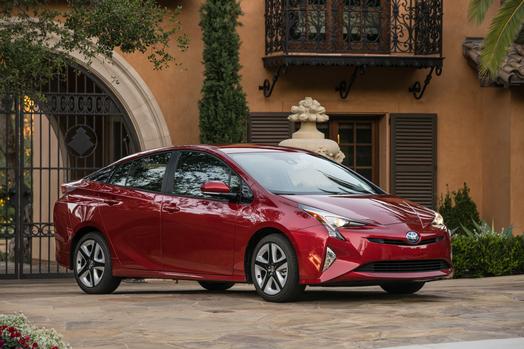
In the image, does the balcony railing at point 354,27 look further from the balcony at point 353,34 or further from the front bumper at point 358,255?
the front bumper at point 358,255

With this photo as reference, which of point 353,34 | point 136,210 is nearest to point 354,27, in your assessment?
point 353,34

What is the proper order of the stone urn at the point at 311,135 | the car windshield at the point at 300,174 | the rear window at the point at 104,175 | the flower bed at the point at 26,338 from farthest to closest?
1. the stone urn at the point at 311,135
2. the rear window at the point at 104,175
3. the car windshield at the point at 300,174
4. the flower bed at the point at 26,338

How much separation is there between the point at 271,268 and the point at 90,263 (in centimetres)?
272

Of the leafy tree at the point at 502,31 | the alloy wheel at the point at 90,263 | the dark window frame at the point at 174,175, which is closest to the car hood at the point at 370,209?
the dark window frame at the point at 174,175

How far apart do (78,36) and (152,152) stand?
58.6 inches

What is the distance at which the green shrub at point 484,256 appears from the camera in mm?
16953

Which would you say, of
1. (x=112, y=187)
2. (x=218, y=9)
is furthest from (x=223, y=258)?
(x=218, y=9)

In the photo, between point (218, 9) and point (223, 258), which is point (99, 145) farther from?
point (223, 258)

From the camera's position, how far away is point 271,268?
455 inches

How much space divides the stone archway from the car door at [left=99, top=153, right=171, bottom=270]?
6.12 metres

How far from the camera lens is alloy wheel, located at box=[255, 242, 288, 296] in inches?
451

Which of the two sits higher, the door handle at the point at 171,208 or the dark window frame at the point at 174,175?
the dark window frame at the point at 174,175

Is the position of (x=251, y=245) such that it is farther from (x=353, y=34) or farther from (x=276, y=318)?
(x=353, y=34)

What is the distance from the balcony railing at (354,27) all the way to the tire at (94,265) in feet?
22.4
